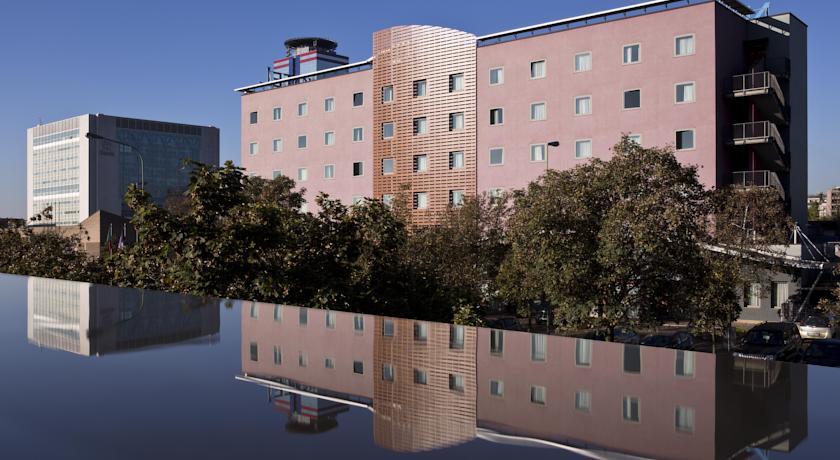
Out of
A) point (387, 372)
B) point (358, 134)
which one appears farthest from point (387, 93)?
point (387, 372)

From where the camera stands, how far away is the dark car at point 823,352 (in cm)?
2124

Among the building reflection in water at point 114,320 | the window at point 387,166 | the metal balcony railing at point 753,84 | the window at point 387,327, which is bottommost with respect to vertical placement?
the building reflection in water at point 114,320

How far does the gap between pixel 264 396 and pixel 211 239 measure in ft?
24.0

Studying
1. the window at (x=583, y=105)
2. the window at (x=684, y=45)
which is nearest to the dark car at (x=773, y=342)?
the window at (x=684, y=45)

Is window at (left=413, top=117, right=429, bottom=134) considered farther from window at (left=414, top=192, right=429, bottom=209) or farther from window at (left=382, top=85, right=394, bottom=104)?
window at (left=414, top=192, right=429, bottom=209)

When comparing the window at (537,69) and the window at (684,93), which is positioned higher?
the window at (537,69)

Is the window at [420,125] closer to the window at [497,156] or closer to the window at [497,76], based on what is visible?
the window at [497,156]

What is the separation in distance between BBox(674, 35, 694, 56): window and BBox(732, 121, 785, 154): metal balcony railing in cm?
429

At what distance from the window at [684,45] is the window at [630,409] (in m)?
34.6

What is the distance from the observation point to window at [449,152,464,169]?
1646 inches

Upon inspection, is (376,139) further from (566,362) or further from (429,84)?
(566,362)

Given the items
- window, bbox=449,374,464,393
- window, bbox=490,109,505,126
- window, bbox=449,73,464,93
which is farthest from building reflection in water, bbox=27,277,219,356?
window, bbox=449,73,464,93

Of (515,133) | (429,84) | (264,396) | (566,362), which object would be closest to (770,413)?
(566,362)

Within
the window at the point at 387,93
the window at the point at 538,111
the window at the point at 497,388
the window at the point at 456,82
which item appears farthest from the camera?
the window at the point at 387,93
